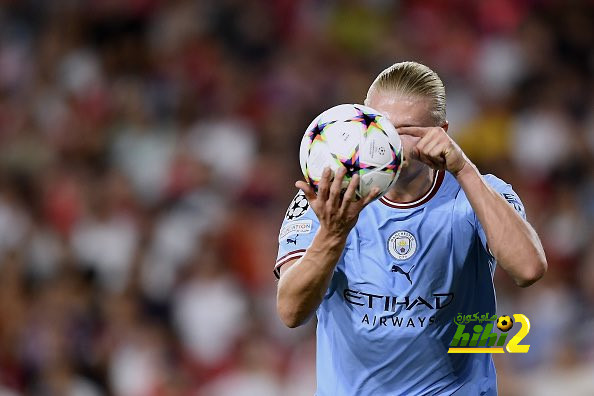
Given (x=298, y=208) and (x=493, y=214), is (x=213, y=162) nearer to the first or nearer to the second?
(x=298, y=208)

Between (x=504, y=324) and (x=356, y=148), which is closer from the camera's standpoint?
(x=356, y=148)

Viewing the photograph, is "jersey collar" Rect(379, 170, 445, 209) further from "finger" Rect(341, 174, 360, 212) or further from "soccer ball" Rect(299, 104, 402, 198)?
"finger" Rect(341, 174, 360, 212)

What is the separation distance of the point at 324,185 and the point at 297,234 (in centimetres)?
52

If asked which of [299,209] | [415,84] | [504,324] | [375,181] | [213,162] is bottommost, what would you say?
[504,324]

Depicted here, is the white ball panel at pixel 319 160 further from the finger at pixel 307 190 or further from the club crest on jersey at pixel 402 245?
the club crest on jersey at pixel 402 245

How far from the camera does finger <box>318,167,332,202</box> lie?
3.63 m

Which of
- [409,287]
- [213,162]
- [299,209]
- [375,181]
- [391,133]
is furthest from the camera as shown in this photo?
[213,162]

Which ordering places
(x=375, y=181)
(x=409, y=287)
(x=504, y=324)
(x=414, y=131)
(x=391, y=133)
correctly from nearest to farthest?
(x=375, y=181) < (x=391, y=133) < (x=414, y=131) < (x=409, y=287) < (x=504, y=324)

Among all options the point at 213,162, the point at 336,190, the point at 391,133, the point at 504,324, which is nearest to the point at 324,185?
the point at 336,190

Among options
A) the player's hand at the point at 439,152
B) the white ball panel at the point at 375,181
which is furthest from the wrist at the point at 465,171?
the white ball panel at the point at 375,181

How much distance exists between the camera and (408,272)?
4.10m

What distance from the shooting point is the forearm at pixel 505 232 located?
379 cm

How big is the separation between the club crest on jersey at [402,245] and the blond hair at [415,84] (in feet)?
1.42

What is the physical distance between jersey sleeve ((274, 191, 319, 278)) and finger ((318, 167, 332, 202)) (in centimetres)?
46
